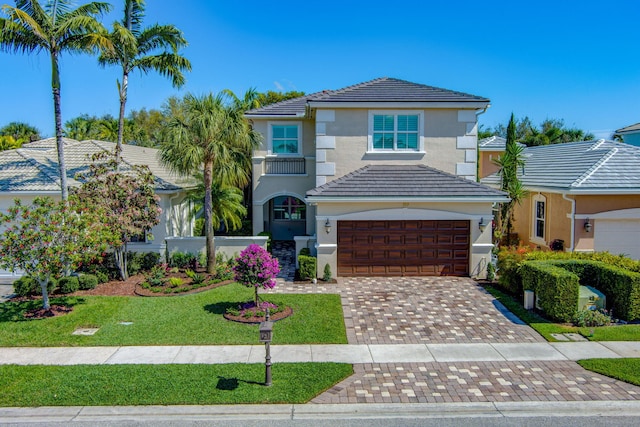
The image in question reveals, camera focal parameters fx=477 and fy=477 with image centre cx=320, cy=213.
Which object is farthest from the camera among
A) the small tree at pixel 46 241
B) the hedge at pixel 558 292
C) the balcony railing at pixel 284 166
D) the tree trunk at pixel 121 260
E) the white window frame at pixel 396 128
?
the balcony railing at pixel 284 166

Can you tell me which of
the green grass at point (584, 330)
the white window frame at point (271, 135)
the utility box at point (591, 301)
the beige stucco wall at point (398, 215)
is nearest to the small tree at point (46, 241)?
the beige stucco wall at point (398, 215)

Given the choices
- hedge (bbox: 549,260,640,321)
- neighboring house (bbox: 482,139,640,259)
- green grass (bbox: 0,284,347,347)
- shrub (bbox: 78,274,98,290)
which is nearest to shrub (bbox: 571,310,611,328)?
hedge (bbox: 549,260,640,321)

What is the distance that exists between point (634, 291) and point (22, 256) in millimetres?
15684

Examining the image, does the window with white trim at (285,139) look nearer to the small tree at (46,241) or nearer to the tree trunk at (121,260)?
the tree trunk at (121,260)

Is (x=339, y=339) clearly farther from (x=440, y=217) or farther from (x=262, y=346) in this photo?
(x=440, y=217)

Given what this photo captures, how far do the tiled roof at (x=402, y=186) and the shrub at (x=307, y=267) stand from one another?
226cm

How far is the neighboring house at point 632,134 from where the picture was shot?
3603cm

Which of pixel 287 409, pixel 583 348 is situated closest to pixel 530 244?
pixel 583 348

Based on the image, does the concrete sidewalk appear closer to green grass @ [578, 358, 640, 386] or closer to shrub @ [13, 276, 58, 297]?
green grass @ [578, 358, 640, 386]

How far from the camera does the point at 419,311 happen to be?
44.5 ft

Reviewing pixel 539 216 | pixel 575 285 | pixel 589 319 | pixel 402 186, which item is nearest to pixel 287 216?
pixel 402 186

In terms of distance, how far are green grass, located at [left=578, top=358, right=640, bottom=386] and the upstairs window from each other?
10973 millimetres

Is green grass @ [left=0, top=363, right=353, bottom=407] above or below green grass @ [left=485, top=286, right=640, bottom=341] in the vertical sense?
below

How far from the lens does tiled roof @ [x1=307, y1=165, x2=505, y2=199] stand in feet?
54.9
